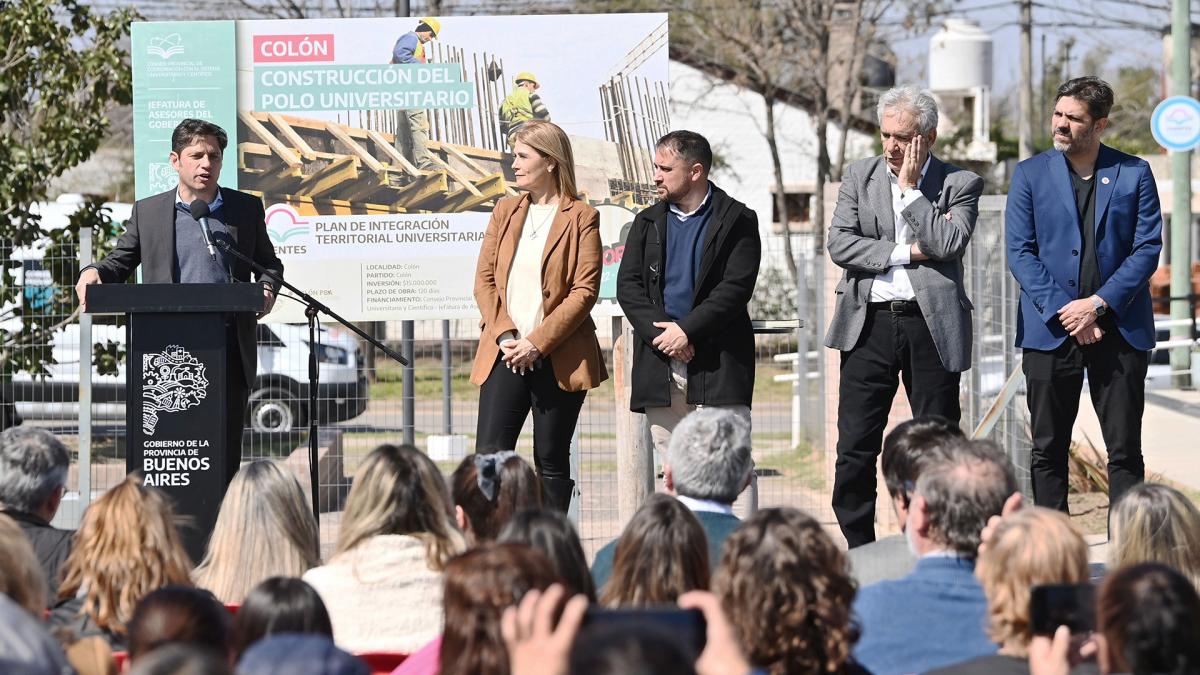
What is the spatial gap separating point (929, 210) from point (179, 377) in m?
3.15

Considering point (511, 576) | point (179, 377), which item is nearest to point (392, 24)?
point (179, 377)

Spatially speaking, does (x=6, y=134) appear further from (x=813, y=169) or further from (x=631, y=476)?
(x=813, y=169)

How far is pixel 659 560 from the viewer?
11.4 feet

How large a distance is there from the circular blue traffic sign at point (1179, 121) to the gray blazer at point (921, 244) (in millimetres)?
11612

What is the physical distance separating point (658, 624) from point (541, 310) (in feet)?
13.4

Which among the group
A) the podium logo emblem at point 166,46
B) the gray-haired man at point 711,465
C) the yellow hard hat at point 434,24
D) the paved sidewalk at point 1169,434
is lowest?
the paved sidewalk at point 1169,434

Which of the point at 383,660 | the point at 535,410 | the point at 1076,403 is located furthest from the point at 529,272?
the point at 383,660

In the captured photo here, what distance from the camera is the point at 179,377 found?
19.4ft

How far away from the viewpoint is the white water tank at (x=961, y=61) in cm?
3606

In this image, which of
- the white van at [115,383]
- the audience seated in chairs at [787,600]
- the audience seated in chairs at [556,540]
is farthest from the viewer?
the white van at [115,383]

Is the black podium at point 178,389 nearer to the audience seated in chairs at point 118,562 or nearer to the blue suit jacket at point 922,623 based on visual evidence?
the audience seated in chairs at point 118,562

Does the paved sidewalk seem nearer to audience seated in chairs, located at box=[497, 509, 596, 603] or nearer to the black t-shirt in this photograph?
the black t-shirt

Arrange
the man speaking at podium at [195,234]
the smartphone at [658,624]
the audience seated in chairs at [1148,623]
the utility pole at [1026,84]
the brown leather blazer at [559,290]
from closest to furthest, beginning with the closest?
1. the smartphone at [658,624]
2. the audience seated in chairs at [1148,623]
3. the man speaking at podium at [195,234]
4. the brown leather blazer at [559,290]
5. the utility pole at [1026,84]

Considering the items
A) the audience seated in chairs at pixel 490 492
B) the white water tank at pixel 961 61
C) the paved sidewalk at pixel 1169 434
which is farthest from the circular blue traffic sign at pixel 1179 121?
the white water tank at pixel 961 61
